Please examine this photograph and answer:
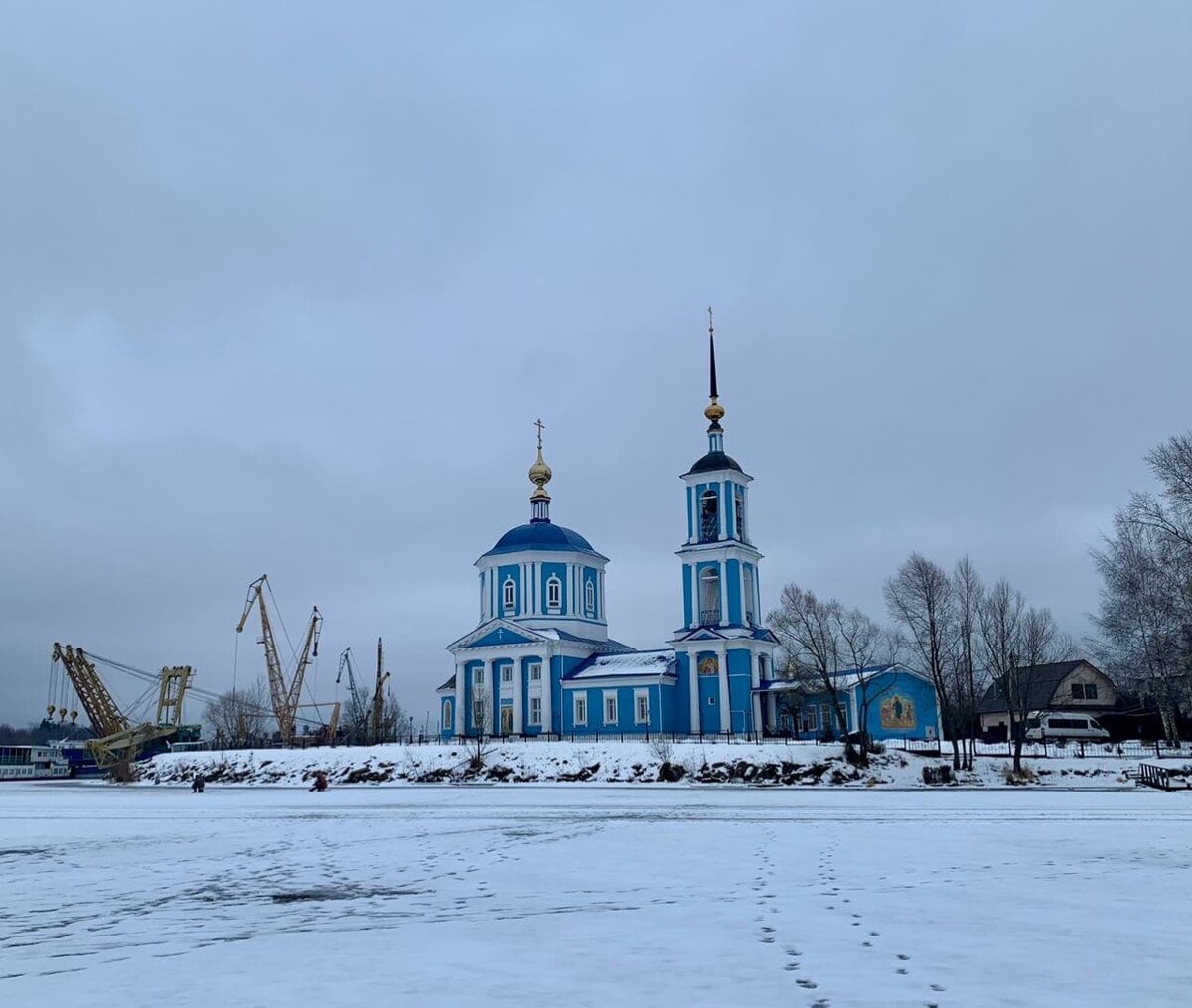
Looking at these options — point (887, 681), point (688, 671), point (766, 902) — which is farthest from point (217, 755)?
point (766, 902)

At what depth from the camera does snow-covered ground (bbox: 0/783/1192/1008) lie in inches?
292

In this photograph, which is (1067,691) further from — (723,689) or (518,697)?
(518,697)

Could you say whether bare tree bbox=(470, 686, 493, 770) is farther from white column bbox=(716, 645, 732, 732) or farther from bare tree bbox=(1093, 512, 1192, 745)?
bare tree bbox=(1093, 512, 1192, 745)

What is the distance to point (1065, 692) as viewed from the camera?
72.9m

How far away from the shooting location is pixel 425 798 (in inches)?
1436

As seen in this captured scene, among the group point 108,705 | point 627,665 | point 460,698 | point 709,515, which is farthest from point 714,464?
point 108,705

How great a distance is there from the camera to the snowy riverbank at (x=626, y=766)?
4678cm

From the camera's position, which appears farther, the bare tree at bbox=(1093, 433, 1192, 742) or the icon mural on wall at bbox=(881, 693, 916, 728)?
the icon mural on wall at bbox=(881, 693, 916, 728)

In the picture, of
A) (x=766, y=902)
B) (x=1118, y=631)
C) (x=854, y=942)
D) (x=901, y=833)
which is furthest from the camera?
(x=1118, y=631)

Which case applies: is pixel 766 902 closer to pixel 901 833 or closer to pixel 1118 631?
pixel 901 833

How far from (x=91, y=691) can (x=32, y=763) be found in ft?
97.8

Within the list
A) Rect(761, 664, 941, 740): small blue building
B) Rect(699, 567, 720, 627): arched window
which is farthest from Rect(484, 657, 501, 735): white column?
Rect(761, 664, 941, 740): small blue building

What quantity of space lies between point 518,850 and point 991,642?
43.9m

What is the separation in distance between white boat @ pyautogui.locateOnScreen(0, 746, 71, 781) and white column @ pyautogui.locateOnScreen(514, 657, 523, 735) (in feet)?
146
